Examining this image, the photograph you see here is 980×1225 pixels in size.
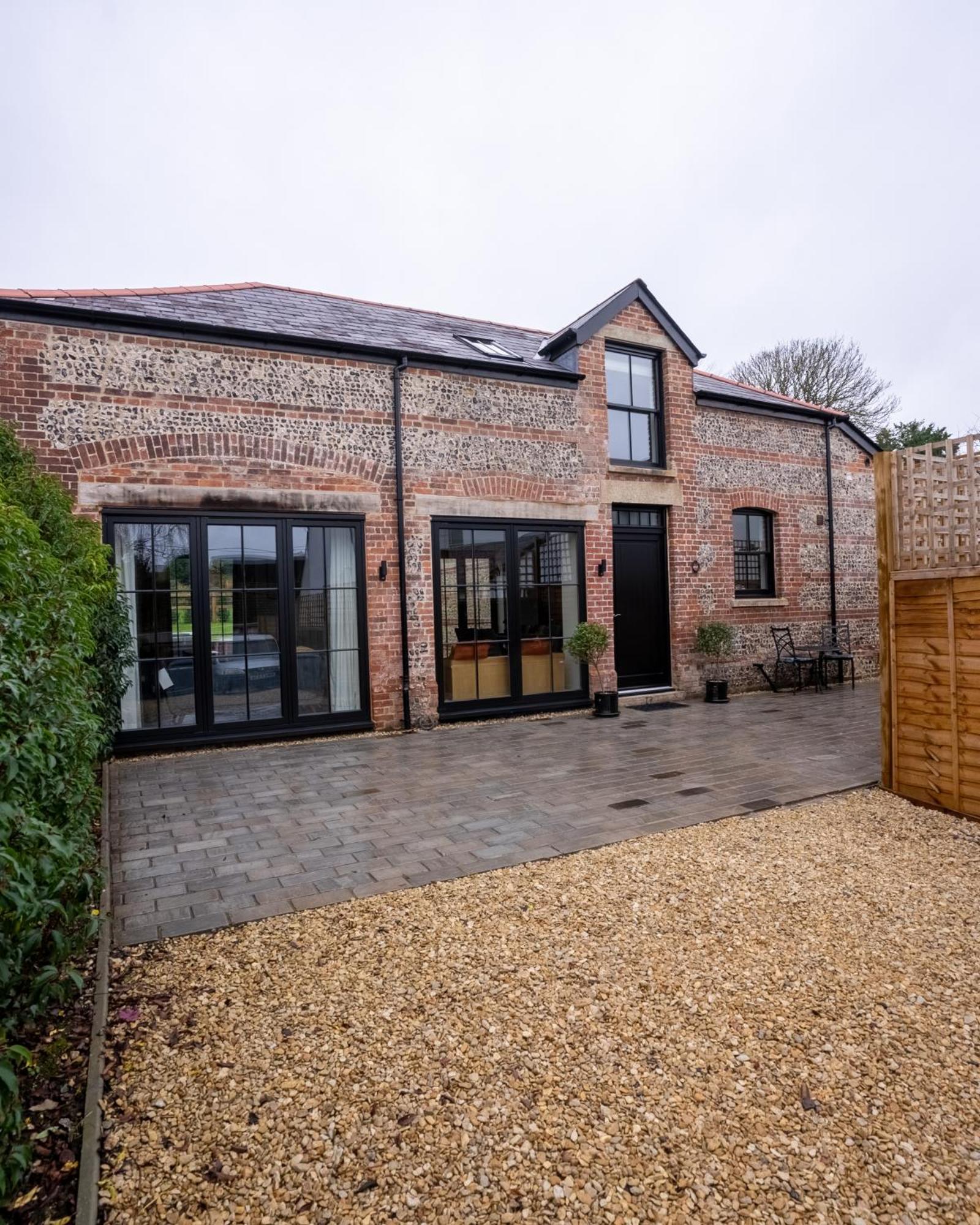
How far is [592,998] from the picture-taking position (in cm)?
240

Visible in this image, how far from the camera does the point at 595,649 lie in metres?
8.85

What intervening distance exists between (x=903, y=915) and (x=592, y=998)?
1.74 m

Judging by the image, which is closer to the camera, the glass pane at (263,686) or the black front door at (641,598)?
the glass pane at (263,686)

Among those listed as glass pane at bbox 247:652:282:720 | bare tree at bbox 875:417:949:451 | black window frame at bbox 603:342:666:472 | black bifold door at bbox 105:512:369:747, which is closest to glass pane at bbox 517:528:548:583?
black window frame at bbox 603:342:666:472

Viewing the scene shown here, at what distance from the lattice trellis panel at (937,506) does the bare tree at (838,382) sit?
61.3ft

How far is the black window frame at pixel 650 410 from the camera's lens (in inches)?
386

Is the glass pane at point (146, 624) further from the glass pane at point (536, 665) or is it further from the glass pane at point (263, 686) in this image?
the glass pane at point (536, 665)

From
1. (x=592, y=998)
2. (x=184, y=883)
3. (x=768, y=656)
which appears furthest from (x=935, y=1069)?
(x=768, y=656)

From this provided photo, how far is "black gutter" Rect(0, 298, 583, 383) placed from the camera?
6.49 metres

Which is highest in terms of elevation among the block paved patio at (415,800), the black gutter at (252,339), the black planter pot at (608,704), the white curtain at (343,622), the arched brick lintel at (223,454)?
the black gutter at (252,339)

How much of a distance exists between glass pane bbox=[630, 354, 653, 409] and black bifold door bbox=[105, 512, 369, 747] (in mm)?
5071

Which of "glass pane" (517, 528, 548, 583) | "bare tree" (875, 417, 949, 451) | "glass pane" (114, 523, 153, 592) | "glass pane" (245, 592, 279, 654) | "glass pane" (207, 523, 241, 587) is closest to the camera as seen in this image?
"glass pane" (114, 523, 153, 592)

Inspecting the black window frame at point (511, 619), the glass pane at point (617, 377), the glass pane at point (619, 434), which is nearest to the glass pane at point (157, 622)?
the black window frame at point (511, 619)

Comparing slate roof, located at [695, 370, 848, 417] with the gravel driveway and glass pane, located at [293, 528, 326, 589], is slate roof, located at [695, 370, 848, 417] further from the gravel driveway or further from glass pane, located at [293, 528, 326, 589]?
the gravel driveway
